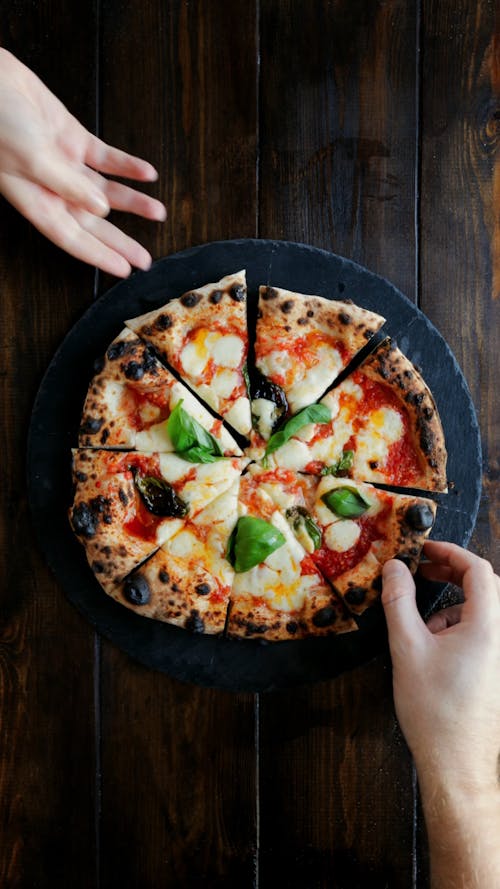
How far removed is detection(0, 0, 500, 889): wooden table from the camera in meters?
3.08

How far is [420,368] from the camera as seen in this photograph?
9.94 feet

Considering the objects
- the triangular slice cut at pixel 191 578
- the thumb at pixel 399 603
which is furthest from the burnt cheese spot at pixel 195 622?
the thumb at pixel 399 603

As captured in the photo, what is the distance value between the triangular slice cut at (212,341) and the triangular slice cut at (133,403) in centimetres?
5

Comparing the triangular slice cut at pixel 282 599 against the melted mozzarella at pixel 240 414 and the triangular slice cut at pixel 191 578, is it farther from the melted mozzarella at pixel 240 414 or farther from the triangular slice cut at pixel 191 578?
the melted mozzarella at pixel 240 414

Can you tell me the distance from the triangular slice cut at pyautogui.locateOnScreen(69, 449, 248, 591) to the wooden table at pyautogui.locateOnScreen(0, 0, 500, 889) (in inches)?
16.1

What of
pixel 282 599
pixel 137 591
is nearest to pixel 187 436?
pixel 137 591

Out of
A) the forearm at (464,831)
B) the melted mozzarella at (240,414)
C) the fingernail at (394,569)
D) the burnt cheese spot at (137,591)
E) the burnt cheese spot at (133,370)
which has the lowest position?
the forearm at (464,831)

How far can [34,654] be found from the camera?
3084 millimetres

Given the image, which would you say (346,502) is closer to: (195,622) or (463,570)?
(463,570)

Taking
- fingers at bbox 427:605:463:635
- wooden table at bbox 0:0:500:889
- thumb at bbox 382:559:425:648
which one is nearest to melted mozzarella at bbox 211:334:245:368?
wooden table at bbox 0:0:500:889

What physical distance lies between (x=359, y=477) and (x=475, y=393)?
2.18ft

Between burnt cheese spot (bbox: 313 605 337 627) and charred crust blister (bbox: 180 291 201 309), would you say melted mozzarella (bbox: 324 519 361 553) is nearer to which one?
burnt cheese spot (bbox: 313 605 337 627)

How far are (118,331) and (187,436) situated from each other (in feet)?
1.76

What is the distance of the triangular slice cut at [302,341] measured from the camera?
2.87 m
